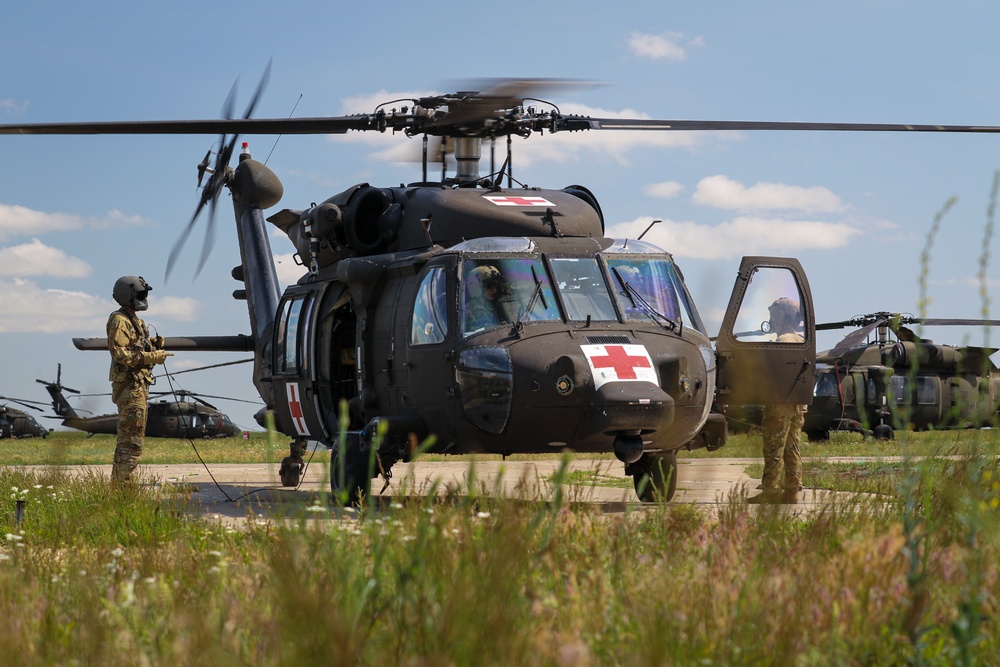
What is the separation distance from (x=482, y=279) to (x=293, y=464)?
5037 millimetres

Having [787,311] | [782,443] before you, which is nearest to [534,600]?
[787,311]

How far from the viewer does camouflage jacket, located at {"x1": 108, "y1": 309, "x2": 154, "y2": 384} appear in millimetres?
10945

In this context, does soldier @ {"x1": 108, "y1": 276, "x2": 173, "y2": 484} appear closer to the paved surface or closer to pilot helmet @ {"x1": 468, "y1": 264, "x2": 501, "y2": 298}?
the paved surface

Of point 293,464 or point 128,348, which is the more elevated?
point 128,348

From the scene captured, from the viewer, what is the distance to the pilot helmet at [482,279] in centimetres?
952

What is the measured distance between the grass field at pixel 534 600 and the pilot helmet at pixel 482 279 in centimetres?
406

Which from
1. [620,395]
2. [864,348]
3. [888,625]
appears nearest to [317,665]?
[888,625]

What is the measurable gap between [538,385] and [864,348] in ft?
54.6

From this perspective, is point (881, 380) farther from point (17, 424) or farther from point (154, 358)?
point (17, 424)

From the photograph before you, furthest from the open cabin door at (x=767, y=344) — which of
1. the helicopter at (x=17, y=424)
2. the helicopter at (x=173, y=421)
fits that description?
the helicopter at (x=17, y=424)

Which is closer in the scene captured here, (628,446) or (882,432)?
(628,446)

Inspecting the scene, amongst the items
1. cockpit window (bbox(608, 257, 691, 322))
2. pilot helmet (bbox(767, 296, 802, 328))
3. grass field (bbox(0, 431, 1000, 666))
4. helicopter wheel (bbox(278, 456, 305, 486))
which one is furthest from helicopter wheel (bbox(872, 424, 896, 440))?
grass field (bbox(0, 431, 1000, 666))

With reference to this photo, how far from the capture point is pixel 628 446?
29.5 ft

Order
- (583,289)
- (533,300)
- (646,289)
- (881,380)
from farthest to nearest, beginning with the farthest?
1. (881,380)
2. (646,289)
3. (583,289)
4. (533,300)
